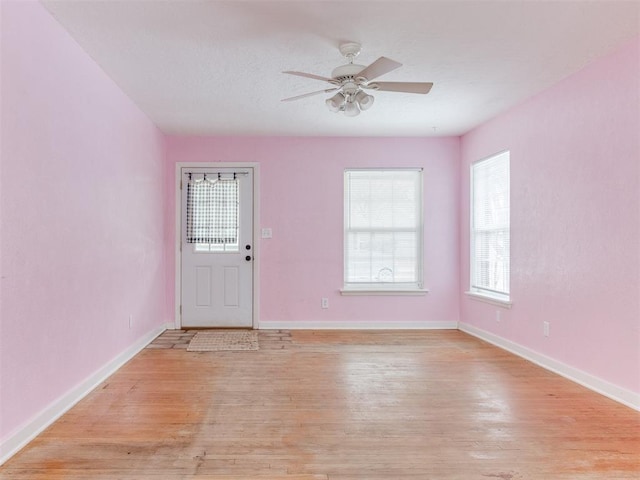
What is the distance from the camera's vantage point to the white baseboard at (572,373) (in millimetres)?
2658

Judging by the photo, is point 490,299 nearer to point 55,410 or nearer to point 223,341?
point 223,341

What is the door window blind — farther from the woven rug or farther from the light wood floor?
the light wood floor

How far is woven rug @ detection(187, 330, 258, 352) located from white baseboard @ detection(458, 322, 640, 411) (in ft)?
8.33

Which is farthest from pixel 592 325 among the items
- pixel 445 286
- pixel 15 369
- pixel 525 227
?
pixel 15 369

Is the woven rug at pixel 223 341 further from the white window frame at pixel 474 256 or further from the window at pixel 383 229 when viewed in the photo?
the white window frame at pixel 474 256

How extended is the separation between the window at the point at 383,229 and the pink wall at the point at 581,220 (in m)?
1.32

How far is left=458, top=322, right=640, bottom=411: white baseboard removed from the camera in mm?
2658

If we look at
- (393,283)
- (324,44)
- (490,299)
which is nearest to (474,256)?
(490,299)

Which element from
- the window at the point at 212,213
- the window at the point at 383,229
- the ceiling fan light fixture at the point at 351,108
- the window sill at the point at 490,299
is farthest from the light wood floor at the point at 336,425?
the ceiling fan light fixture at the point at 351,108

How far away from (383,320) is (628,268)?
2820mm

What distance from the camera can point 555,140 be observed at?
3377 millimetres

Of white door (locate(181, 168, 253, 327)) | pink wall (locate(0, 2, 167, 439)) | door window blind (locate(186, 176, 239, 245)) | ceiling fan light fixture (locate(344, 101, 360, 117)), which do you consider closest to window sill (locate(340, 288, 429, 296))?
white door (locate(181, 168, 253, 327))

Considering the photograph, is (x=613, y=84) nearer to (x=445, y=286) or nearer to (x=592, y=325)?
(x=592, y=325)

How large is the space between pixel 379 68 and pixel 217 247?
328 cm
